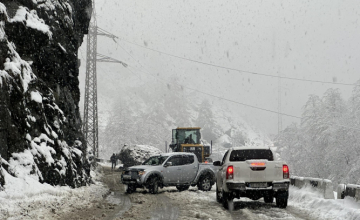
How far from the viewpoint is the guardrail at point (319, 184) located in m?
11.7

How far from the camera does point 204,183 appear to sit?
1816 cm

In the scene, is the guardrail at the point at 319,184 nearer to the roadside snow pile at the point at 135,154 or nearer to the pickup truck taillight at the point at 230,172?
the pickup truck taillight at the point at 230,172

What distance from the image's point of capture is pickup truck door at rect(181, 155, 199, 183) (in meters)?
17.6

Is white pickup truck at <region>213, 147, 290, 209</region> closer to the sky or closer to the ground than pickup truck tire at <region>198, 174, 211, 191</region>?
closer to the sky

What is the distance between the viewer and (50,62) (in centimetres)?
1652

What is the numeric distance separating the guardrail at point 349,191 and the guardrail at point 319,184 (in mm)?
909

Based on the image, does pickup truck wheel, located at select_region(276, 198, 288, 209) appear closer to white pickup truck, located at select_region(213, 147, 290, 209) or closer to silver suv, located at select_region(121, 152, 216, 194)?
white pickup truck, located at select_region(213, 147, 290, 209)

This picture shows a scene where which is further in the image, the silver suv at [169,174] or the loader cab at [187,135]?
the loader cab at [187,135]

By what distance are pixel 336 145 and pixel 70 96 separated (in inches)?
1278

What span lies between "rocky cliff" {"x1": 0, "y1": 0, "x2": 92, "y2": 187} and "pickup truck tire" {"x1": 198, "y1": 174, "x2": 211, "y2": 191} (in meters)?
5.48

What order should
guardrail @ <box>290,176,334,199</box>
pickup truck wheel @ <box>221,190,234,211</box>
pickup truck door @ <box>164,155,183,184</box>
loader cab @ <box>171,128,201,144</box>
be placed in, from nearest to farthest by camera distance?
pickup truck wheel @ <box>221,190,234,211</box>, guardrail @ <box>290,176,334,199</box>, pickup truck door @ <box>164,155,183,184</box>, loader cab @ <box>171,128,201,144</box>

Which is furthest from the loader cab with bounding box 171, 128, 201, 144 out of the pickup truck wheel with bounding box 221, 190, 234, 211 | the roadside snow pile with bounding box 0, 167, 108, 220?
the pickup truck wheel with bounding box 221, 190, 234, 211

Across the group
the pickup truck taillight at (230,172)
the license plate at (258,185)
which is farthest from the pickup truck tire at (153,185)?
the license plate at (258,185)

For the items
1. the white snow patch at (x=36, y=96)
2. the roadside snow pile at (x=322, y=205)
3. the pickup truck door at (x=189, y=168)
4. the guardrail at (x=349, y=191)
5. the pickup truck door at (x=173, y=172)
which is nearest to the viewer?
the roadside snow pile at (x=322, y=205)
